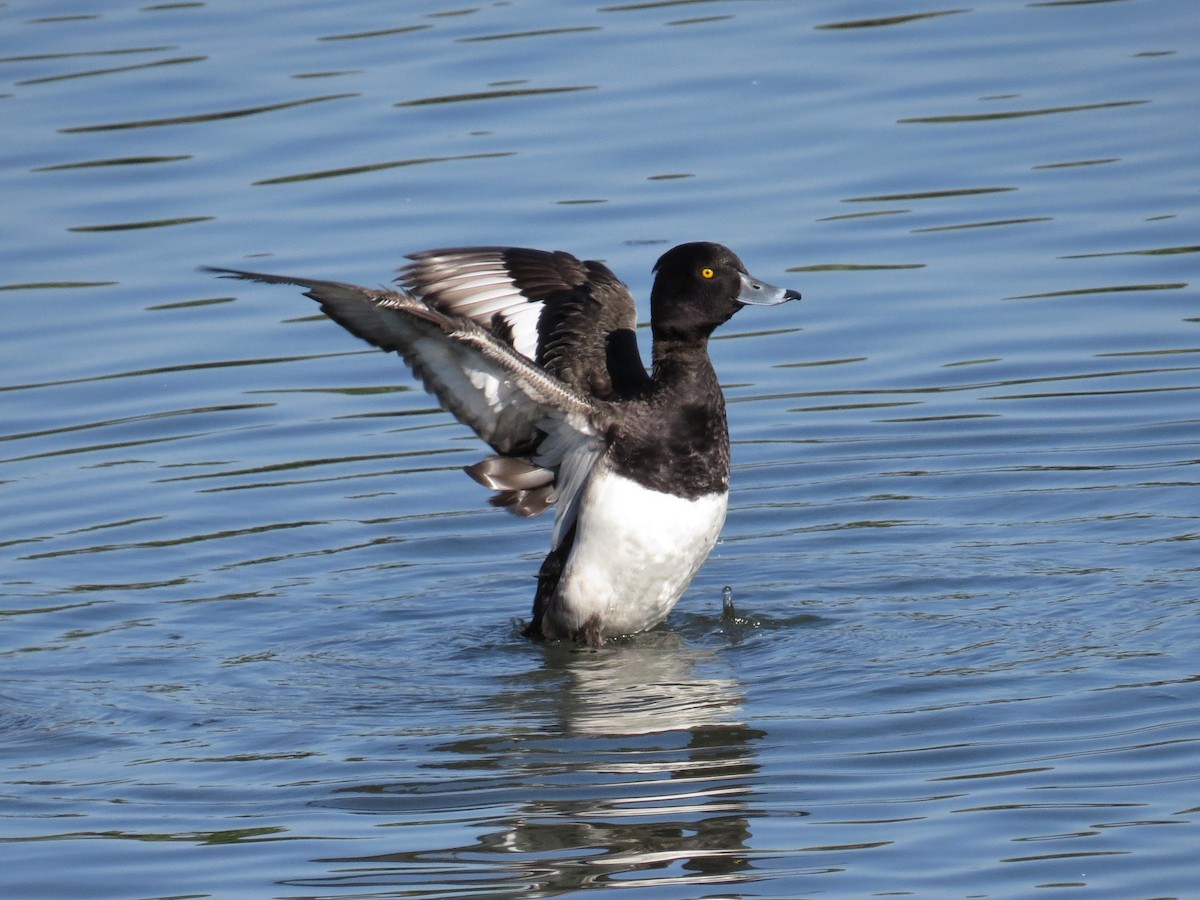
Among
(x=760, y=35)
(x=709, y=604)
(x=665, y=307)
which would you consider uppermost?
(x=760, y=35)

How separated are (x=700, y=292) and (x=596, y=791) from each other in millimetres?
2518

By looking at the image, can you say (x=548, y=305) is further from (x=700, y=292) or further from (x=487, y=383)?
(x=487, y=383)

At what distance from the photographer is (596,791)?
6.19 meters

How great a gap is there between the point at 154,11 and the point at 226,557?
30.8 ft

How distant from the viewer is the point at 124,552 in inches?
357

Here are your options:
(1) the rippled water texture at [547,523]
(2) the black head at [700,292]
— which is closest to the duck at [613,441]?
(2) the black head at [700,292]

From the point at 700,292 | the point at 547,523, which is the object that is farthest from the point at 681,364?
the point at 547,523

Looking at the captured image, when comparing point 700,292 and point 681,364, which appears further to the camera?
point 700,292

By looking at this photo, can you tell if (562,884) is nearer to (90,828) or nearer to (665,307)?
(90,828)

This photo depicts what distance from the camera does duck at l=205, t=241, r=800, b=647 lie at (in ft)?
24.4

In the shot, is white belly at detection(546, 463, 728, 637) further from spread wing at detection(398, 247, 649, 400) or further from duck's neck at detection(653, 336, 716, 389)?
spread wing at detection(398, 247, 649, 400)

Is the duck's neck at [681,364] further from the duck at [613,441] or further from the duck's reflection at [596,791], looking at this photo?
the duck's reflection at [596,791]

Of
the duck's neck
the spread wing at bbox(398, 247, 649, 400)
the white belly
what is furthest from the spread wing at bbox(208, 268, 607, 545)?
the spread wing at bbox(398, 247, 649, 400)

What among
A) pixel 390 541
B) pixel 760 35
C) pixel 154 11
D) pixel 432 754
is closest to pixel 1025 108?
pixel 760 35
